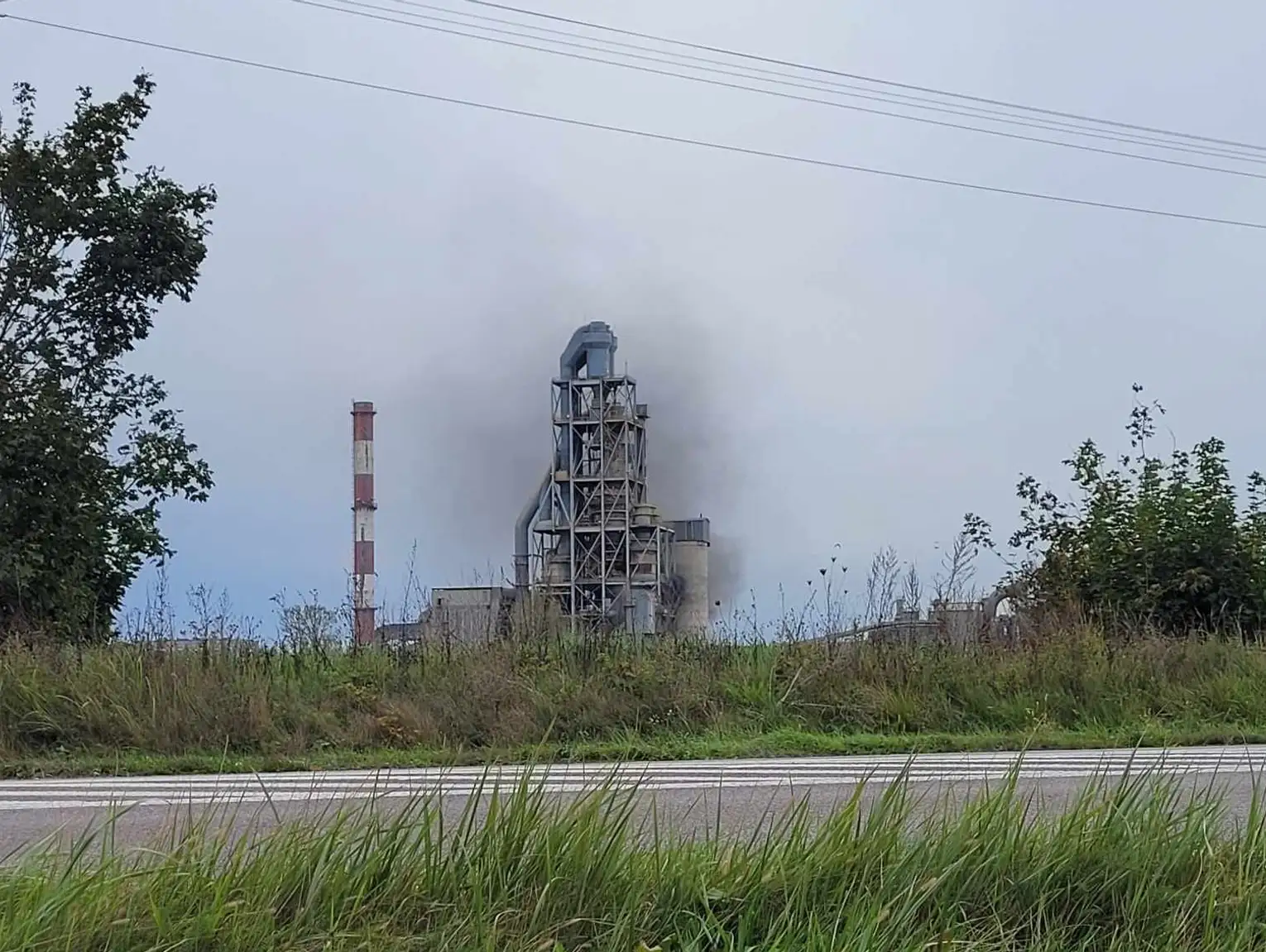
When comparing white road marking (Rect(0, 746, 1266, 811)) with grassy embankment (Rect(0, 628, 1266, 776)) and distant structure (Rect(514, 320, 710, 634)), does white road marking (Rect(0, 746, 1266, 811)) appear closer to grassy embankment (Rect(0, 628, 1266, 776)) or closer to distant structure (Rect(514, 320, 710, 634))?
grassy embankment (Rect(0, 628, 1266, 776))

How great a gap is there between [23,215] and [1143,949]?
22846 mm

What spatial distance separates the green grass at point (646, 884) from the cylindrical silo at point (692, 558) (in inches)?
1406

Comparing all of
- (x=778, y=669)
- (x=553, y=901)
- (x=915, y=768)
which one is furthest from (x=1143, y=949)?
(x=778, y=669)

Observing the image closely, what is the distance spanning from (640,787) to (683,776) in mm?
2280

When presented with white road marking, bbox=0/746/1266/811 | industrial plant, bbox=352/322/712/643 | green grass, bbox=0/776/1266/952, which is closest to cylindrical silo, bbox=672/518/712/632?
industrial plant, bbox=352/322/712/643

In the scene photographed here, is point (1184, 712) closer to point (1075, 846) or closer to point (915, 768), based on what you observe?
point (915, 768)

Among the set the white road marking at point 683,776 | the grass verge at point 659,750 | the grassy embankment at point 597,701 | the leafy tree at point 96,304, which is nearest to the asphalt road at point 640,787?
the white road marking at point 683,776

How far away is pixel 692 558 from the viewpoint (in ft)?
135

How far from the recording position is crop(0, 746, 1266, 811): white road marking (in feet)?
20.4

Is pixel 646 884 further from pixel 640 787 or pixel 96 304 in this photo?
pixel 96 304

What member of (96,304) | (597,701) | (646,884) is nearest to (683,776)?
(597,701)

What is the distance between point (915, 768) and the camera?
25.2ft

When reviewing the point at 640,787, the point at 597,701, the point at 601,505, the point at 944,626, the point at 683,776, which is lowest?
the point at 683,776

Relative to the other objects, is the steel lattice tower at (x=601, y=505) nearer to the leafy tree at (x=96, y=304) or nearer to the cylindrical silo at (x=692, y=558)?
the cylindrical silo at (x=692, y=558)
